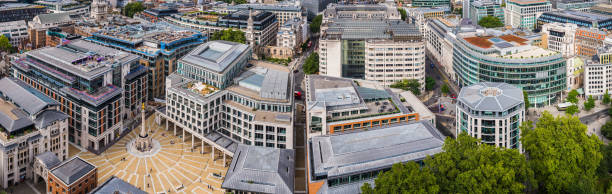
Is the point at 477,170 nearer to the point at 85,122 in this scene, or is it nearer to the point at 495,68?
the point at 495,68

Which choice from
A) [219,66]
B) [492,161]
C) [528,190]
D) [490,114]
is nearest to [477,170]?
[492,161]

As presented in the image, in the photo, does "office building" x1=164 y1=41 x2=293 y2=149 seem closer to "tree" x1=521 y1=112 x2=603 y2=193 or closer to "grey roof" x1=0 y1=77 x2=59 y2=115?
"grey roof" x1=0 y1=77 x2=59 y2=115

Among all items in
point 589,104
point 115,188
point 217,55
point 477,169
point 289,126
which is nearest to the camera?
point 477,169

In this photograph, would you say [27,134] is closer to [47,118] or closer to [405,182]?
[47,118]

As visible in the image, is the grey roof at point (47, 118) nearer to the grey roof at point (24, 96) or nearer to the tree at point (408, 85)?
the grey roof at point (24, 96)

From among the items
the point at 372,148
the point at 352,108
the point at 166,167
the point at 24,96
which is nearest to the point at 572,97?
the point at 352,108

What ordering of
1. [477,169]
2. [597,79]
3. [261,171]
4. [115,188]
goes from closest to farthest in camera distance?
[477,169], [115,188], [261,171], [597,79]
